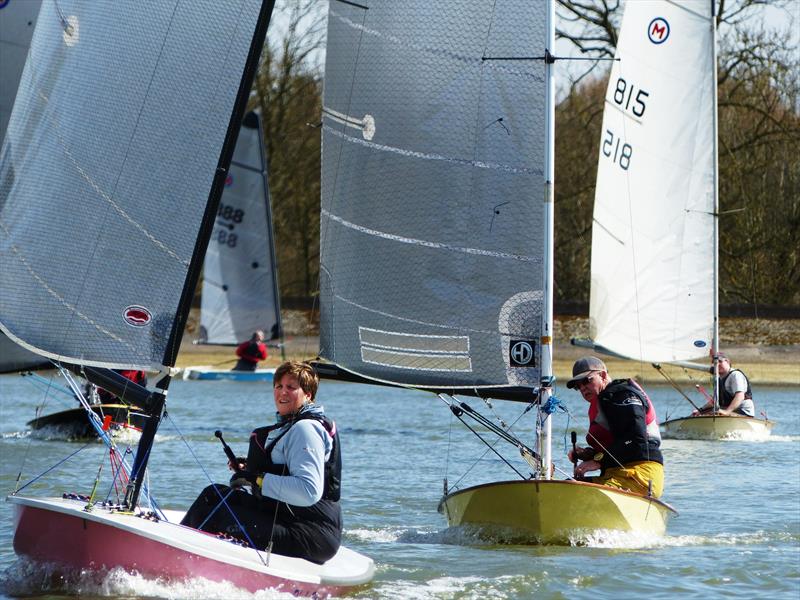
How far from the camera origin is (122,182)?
26.1ft

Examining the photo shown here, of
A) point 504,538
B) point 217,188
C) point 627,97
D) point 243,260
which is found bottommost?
point 504,538

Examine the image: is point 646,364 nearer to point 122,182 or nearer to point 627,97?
point 627,97

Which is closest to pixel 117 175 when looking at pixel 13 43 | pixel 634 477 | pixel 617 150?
pixel 634 477

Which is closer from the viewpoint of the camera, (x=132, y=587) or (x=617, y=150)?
(x=132, y=587)

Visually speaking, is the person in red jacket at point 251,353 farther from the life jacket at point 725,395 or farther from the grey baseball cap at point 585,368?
the grey baseball cap at point 585,368

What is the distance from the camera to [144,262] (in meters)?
7.84

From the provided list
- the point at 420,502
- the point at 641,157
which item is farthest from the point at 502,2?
the point at 641,157

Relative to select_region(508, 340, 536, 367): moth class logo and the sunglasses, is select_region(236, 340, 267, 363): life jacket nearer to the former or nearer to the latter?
select_region(508, 340, 536, 367): moth class logo

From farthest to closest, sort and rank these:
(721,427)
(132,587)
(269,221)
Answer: (269,221) < (721,427) < (132,587)

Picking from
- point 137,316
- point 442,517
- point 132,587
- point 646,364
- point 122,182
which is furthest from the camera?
point 646,364

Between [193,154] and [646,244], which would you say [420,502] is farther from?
[646,244]

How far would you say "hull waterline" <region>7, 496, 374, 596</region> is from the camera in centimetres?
686

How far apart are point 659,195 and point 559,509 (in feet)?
39.9

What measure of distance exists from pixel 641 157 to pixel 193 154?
13.2 meters
